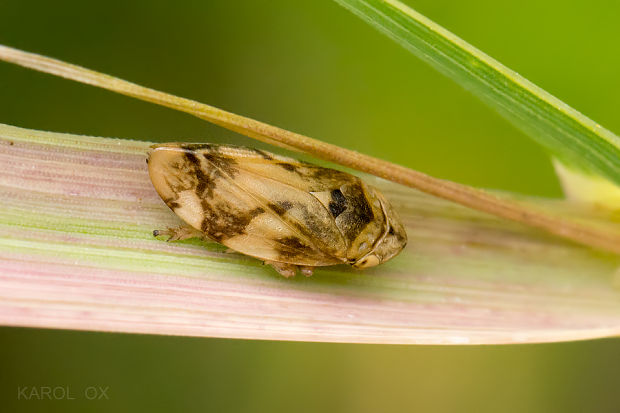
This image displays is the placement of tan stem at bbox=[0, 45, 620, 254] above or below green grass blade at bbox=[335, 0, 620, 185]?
below

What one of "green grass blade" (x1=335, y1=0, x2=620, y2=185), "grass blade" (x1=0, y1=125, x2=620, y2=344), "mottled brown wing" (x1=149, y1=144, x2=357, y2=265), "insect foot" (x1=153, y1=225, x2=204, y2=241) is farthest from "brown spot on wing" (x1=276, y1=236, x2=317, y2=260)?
"green grass blade" (x1=335, y1=0, x2=620, y2=185)

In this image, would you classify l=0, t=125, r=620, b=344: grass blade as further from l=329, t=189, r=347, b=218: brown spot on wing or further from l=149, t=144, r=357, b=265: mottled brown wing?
l=329, t=189, r=347, b=218: brown spot on wing

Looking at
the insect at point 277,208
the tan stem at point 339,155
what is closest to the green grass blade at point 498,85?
the tan stem at point 339,155

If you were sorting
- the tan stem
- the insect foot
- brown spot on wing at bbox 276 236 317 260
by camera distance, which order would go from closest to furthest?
the tan stem < the insect foot < brown spot on wing at bbox 276 236 317 260

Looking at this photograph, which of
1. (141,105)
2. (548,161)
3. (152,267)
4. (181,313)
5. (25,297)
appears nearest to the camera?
(25,297)

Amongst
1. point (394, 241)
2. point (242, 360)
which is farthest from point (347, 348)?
point (394, 241)

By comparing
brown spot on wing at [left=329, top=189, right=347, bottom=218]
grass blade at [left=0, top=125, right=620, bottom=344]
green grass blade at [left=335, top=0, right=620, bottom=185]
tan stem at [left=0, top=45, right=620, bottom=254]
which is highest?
green grass blade at [left=335, top=0, right=620, bottom=185]

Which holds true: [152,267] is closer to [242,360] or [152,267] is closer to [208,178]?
[208,178]

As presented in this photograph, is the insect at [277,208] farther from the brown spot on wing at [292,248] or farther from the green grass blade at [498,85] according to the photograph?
the green grass blade at [498,85]
